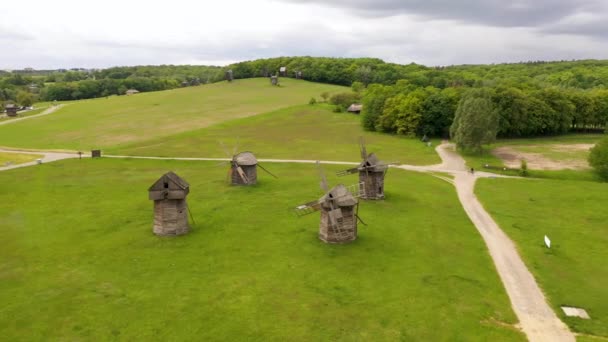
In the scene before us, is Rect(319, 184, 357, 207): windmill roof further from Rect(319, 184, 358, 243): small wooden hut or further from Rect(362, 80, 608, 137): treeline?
Rect(362, 80, 608, 137): treeline

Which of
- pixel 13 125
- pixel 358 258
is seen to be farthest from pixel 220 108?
pixel 358 258

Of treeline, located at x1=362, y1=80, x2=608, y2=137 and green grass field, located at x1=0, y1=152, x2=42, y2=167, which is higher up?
treeline, located at x1=362, y1=80, x2=608, y2=137

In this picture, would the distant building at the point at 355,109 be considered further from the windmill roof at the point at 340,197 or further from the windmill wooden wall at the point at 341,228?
the windmill roof at the point at 340,197

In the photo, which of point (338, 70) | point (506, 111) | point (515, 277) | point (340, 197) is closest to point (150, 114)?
point (338, 70)

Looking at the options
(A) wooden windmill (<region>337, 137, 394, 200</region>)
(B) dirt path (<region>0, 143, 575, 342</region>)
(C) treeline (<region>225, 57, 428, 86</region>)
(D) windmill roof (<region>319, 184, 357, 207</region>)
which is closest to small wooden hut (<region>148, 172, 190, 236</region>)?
(D) windmill roof (<region>319, 184, 357, 207</region>)

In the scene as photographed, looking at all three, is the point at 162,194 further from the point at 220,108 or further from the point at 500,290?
the point at 220,108

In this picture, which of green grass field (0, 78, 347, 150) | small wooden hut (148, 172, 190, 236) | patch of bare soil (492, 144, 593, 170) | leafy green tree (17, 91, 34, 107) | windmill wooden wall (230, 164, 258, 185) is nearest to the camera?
small wooden hut (148, 172, 190, 236)

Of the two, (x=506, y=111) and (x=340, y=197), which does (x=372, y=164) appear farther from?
(x=506, y=111)
